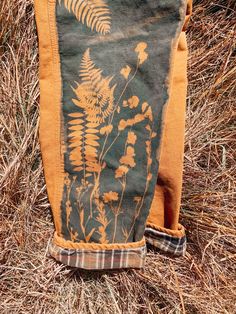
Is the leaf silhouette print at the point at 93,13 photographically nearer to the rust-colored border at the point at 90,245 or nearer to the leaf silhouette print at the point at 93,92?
the leaf silhouette print at the point at 93,92

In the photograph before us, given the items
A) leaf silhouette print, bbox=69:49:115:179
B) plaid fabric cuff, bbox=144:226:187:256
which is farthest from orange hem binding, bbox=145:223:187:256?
leaf silhouette print, bbox=69:49:115:179

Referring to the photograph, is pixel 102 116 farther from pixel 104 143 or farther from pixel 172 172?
pixel 172 172

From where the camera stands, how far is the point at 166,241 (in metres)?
0.85

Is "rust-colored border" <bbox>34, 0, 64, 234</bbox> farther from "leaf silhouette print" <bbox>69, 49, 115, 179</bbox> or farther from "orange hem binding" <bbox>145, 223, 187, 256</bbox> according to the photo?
"orange hem binding" <bbox>145, 223, 187, 256</bbox>

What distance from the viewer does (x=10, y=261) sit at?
0.85m

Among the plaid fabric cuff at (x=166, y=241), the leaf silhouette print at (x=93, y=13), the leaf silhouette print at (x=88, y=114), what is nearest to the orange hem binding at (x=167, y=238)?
the plaid fabric cuff at (x=166, y=241)

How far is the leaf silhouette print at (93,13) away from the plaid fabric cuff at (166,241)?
43cm

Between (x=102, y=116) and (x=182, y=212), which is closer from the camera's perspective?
(x=102, y=116)

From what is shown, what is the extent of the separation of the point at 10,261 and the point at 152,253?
1.02 ft

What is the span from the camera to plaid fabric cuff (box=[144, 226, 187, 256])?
844 mm

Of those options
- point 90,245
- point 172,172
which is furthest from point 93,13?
point 90,245

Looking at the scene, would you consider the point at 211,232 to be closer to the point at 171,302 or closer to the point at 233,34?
the point at 171,302

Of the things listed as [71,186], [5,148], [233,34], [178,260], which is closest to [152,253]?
[178,260]

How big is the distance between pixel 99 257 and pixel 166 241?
0.15m
